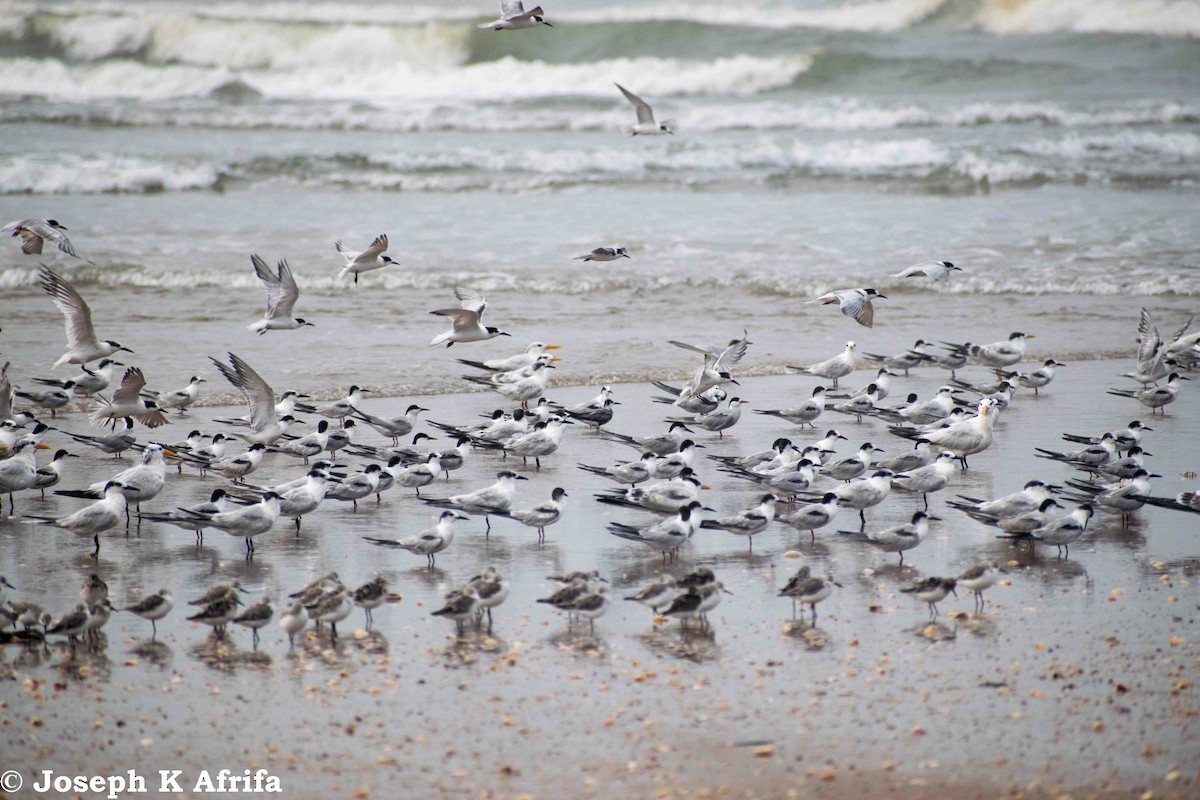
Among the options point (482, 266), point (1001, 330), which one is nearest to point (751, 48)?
point (482, 266)

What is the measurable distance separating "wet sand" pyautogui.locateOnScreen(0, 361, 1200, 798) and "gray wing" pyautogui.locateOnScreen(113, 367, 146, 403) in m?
2.14

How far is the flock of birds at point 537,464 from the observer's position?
23.2ft

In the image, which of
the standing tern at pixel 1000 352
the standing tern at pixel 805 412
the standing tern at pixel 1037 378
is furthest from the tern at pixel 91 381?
the standing tern at pixel 1037 378

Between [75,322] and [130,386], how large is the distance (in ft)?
4.27

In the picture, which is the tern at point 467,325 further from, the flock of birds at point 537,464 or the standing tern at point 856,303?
the standing tern at point 856,303

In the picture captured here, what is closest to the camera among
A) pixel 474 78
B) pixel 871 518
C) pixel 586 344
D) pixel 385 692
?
pixel 385 692

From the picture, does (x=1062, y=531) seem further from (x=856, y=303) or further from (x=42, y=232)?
(x=42, y=232)

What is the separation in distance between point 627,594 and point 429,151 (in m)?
29.4

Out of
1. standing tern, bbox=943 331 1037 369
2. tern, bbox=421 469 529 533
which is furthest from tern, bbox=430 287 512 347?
standing tern, bbox=943 331 1037 369

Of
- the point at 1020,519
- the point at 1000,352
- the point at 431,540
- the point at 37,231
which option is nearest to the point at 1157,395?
the point at 1000,352

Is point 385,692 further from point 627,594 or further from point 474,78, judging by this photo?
point 474,78

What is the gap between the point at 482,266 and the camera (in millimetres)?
21344

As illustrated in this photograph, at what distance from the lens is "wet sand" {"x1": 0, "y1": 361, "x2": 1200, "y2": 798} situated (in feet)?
17.8

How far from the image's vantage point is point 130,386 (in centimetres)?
1092
